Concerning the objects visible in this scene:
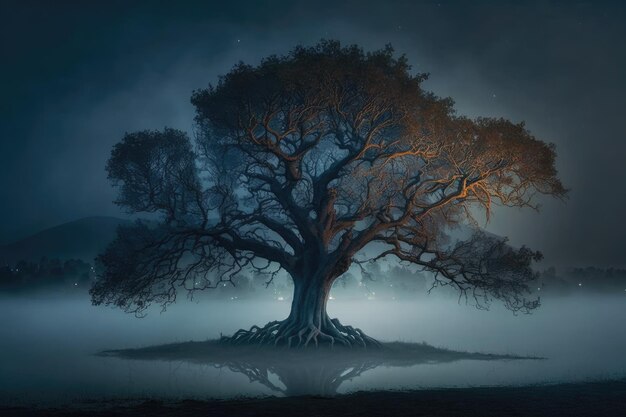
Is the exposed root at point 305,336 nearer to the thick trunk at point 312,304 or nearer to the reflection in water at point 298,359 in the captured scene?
the thick trunk at point 312,304

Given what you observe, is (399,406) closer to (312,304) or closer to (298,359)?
(298,359)

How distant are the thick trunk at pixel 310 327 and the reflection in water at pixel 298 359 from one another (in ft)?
3.10

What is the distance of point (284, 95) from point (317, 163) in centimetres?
655

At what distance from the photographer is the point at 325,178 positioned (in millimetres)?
36656

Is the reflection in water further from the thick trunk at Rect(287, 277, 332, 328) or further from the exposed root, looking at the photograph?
the thick trunk at Rect(287, 277, 332, 328)

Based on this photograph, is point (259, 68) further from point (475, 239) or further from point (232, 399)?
point (232, 399)

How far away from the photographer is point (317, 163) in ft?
128

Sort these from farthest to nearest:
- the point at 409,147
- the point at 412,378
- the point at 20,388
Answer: the point at 409,147, the point at 412,378, the point at 20,388

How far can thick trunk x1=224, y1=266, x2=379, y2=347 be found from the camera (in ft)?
111

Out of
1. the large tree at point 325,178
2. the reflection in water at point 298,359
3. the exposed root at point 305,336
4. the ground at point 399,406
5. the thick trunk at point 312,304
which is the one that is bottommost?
the ground at point 399,406

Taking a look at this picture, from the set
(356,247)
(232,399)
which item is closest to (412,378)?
(232,399)

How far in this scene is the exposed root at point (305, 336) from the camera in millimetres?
33500

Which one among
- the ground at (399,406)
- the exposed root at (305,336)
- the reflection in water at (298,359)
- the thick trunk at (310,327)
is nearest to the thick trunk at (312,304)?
the thick trunk at (310,327)

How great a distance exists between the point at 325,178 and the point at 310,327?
8.11 m
